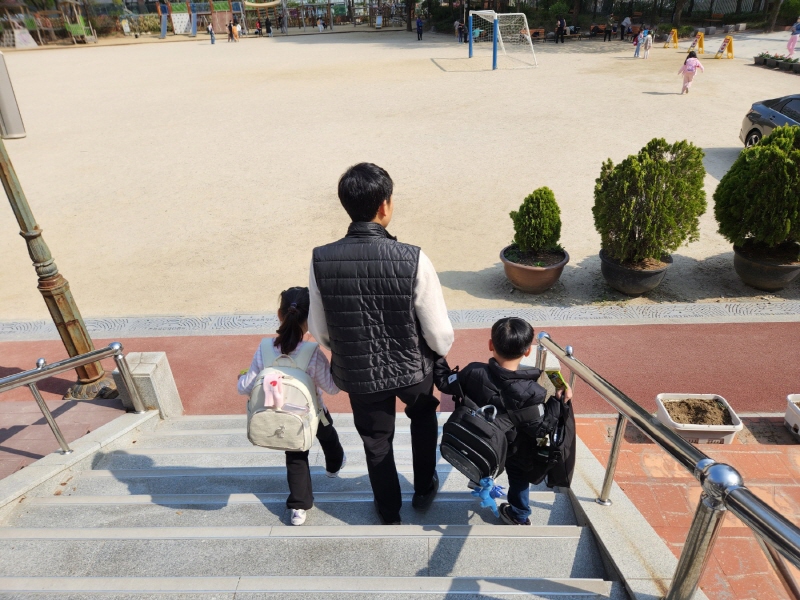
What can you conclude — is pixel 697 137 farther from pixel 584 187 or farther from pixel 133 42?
pixel 133 42

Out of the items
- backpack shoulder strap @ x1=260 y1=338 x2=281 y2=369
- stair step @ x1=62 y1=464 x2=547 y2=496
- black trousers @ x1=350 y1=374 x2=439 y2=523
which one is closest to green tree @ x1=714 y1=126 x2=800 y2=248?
stair step @ x1=62 y1=464 x2=547 y2=496

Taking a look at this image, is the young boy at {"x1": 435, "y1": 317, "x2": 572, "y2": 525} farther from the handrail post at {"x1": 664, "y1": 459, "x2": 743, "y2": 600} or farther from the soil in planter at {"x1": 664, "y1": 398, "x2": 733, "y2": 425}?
the soil in planter at {"x1": 664, "y1": 398, "x2": 733, "y2": 425}

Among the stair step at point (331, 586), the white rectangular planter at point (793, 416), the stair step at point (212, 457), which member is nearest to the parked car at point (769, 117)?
the white rectangular planter at point (793, 416)

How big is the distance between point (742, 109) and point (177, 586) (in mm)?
18012

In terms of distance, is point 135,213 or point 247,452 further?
point 135,213

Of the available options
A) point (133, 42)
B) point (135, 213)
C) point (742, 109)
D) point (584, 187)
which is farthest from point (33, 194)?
point (133, 42)

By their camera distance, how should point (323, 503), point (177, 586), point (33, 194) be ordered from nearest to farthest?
point (177, 586)
point (323, 503)
point (33, 194)

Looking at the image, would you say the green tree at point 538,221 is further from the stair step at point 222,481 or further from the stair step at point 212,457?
the stair step at point 222,481

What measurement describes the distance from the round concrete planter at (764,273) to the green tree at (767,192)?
0.25 metres

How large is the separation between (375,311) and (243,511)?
1.59m

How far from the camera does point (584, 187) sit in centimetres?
1044

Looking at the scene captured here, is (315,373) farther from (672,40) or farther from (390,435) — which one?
(672,40)

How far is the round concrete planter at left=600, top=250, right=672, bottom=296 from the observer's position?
6.85 metres

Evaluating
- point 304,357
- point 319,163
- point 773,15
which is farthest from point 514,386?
point 773,15
